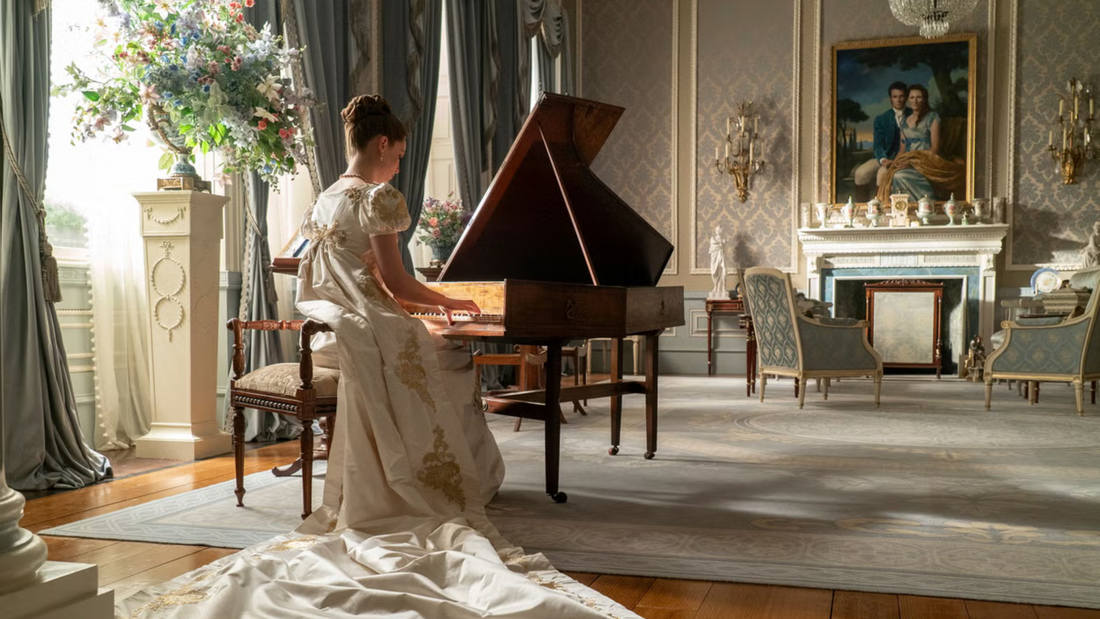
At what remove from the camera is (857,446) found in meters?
4.75

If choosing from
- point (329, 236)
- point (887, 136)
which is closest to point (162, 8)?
point (329, 236)

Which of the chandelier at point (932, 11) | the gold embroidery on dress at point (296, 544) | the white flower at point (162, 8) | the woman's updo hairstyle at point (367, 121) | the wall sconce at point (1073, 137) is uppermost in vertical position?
the chandelier at point (932, 11)

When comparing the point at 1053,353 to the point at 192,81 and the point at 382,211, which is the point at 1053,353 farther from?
the point at 192,81

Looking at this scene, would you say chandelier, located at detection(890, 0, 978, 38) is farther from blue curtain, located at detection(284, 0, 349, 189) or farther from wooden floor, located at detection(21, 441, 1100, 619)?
wooden floor, located at detection(21, 441, 1100, 619)

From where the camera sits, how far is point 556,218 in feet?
13.6

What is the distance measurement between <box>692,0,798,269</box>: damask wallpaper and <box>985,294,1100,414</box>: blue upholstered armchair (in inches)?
141

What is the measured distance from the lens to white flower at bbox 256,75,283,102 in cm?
397

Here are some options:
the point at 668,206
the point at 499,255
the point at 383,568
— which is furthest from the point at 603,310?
the point at 668,206

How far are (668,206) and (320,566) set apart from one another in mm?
8149

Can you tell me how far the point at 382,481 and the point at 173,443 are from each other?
1.96 meters

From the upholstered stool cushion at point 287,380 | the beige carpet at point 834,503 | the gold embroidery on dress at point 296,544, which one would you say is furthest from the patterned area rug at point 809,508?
the upholstered stool cushion at point 287,380

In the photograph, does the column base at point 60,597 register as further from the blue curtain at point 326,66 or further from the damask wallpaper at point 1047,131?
the damask wallpaper at point 1047,131

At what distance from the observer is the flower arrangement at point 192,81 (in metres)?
3.88

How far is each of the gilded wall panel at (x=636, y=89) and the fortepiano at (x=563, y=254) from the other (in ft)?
19.2
